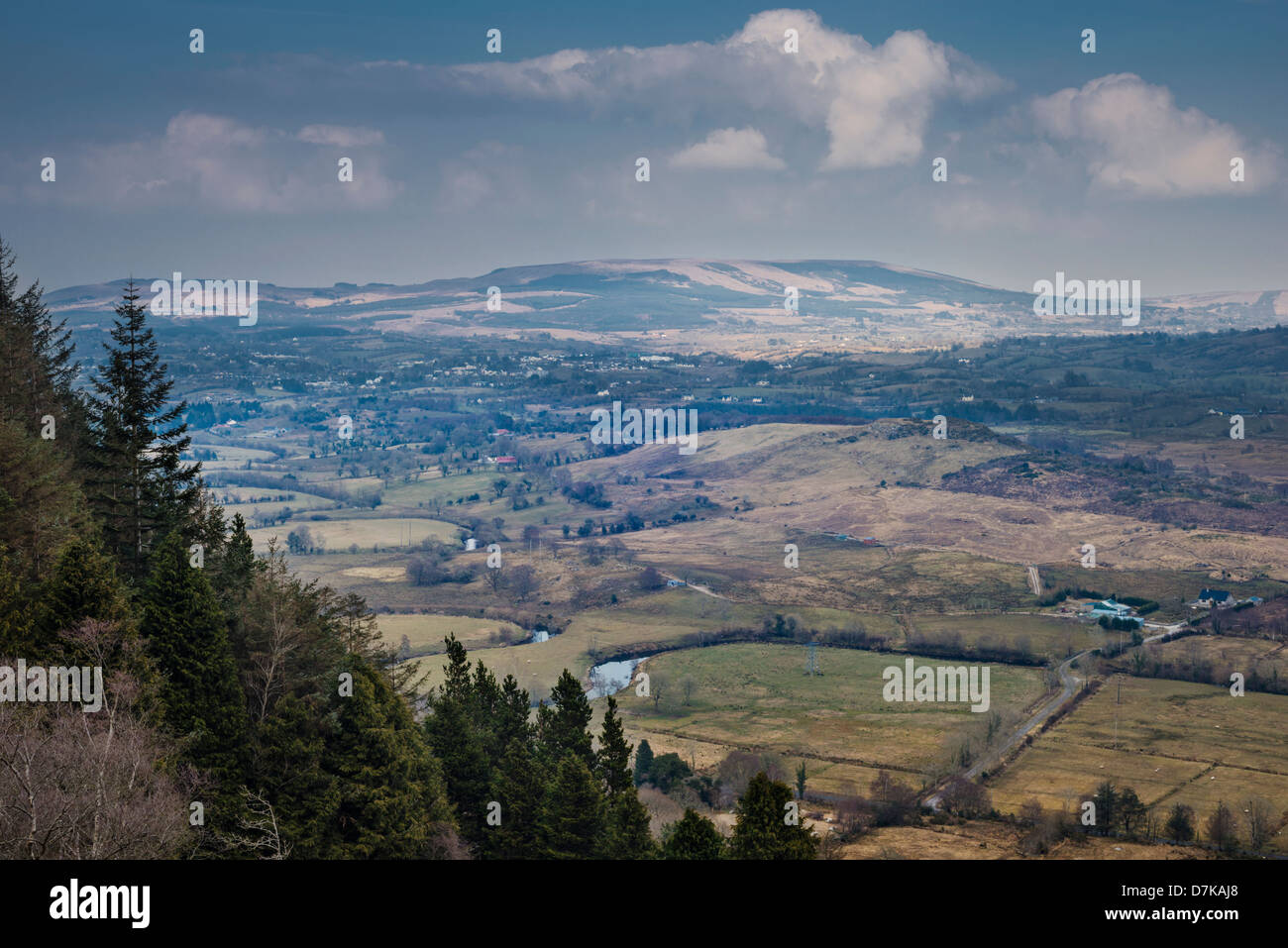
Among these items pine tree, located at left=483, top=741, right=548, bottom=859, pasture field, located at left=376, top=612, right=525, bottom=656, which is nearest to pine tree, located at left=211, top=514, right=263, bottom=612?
pine tree, located at left=483, top=741, right=548, bottom=859

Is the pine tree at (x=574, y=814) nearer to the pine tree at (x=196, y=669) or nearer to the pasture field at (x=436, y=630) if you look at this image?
the pine tree at (x=196, y=669)

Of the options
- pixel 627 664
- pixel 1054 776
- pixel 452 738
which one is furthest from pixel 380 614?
pixel 452 738

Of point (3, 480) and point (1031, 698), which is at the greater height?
point (3, 480)

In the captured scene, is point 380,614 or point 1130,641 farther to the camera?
point 380,614

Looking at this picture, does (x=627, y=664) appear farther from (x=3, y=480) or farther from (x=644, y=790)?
(x=3, y=480)
